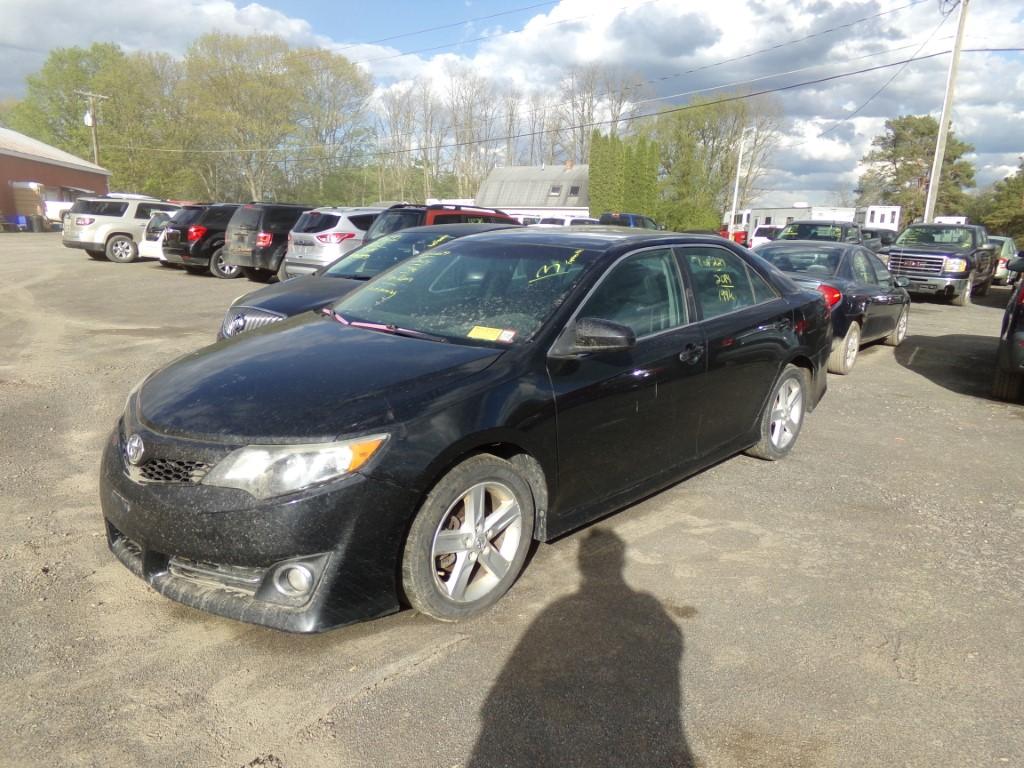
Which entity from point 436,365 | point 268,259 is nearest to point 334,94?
point 268,259

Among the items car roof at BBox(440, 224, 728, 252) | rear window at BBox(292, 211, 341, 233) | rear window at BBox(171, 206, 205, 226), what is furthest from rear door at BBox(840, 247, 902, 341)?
rear window at BBox(171, 206, 205, 226)

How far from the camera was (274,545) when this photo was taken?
8.79ft

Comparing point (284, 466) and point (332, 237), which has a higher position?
point (332, 237)

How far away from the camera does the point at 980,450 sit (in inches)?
231

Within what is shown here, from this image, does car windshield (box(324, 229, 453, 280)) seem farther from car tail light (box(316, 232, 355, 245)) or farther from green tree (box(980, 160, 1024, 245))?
green tree (box(980, 160, 1024, 245))

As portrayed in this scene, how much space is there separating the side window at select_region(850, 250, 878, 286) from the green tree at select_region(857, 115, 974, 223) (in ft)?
183

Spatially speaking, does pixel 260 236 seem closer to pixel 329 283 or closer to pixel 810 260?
pixel 329 283

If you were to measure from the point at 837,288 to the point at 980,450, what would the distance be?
123 inches

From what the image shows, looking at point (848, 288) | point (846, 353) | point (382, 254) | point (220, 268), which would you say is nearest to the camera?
point (382, 254)

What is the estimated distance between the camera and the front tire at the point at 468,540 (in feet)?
9.58

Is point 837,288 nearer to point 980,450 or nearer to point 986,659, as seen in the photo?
point 980,450

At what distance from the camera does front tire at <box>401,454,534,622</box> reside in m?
2.92

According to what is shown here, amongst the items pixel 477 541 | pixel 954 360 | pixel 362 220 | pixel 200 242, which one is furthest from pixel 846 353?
pixel 200 242

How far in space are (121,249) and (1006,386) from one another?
69.7ft
